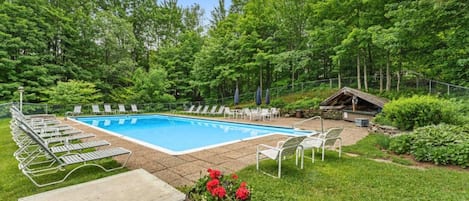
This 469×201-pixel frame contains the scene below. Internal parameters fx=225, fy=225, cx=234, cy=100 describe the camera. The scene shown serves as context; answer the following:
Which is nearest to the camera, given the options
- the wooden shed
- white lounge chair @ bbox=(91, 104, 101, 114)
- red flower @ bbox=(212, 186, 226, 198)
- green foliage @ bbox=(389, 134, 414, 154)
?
red flower @ bbox=(212, 186, 226, 198)

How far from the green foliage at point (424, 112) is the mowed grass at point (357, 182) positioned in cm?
256

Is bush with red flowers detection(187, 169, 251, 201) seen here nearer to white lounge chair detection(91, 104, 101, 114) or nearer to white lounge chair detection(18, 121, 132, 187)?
white lounge chair detection(18, 121, 132, 187)

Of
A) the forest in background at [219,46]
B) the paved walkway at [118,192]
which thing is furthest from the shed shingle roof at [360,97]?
the paved walkway at [118,192]

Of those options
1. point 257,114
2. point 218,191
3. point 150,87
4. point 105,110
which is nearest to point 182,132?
point 257,114

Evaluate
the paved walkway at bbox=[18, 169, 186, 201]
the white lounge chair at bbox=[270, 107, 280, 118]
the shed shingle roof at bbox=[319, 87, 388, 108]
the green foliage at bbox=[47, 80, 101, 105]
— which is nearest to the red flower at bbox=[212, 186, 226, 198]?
the paved walkway at bbox=[18, 169, 186, 201]

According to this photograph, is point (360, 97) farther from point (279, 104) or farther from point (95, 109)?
point (95, 109)

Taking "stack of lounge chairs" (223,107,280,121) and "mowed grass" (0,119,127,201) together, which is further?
"stack of lounge chairs" (223,107,280,121)

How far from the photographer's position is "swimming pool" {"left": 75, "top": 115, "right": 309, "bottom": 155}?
721 cm

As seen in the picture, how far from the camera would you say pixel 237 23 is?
1936cm

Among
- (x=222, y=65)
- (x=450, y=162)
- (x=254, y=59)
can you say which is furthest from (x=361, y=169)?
(x=222, y=65)

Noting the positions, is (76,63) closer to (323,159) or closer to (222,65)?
(222,65)

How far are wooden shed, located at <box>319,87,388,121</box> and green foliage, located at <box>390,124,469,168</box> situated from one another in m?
5.11

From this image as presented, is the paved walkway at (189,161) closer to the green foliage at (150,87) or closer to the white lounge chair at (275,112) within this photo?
the white lounge chair at (275,112)

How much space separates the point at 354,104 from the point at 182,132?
27.2 feet
